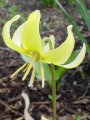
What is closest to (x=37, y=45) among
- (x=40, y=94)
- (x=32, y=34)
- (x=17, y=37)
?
(x=32, y=34)

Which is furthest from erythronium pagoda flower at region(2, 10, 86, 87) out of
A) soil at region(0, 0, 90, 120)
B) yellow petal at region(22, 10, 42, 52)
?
soil at region(0, 0, 90, 120)

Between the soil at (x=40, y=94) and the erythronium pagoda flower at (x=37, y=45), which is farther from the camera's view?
the soil at (x=40, y=94)

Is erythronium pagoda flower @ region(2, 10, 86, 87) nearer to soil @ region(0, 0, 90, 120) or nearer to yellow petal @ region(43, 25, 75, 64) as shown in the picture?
yellow petal @ region(43, 25, 75, 64)

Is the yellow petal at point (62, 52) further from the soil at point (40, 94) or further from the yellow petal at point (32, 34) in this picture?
the soil at point (40, 94)

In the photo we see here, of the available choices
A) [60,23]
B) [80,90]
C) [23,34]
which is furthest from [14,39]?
[60,23]

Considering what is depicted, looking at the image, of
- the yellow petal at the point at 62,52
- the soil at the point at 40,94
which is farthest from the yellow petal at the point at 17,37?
the soil at the point at 40,94

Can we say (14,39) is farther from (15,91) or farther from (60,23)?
(60,23)

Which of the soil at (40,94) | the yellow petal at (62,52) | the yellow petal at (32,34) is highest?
the yellow petal at (32,34)
